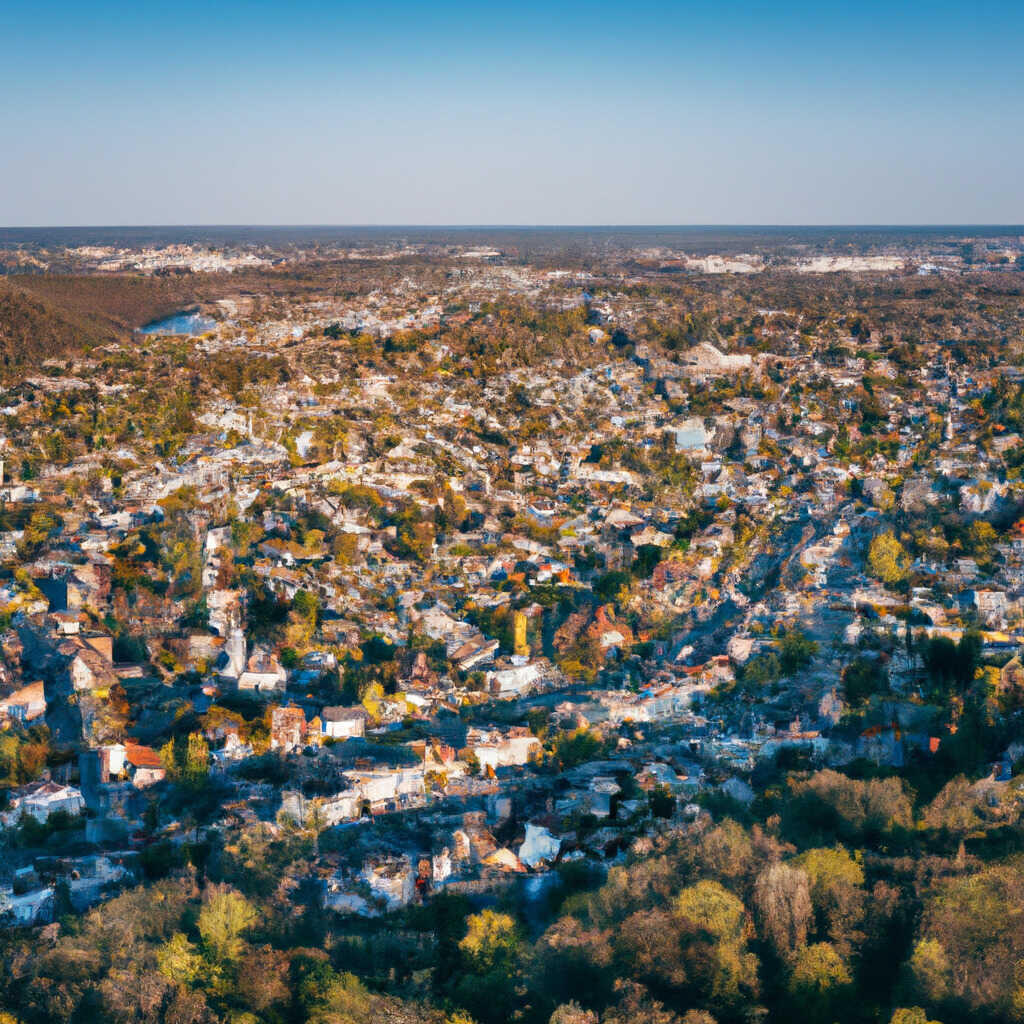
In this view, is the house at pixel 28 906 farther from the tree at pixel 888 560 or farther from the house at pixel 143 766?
the tree at pixel 888 560

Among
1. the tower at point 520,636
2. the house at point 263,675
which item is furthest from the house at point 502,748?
the house at point 263,675

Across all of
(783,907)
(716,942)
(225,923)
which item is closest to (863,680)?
(783,907)

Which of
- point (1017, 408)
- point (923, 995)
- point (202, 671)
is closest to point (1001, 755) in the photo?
point (923, 995)

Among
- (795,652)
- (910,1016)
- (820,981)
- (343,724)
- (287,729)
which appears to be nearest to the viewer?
(910,1016)

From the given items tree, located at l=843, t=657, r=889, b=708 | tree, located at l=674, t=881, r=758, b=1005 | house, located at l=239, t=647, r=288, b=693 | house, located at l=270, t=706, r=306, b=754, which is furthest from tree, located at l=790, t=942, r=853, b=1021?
house, located at l=239, t=647, r=288, b=693

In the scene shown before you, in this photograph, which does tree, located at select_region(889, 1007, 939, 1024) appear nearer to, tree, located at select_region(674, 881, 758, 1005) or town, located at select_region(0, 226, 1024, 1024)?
town, located at select_region(0, 226, 1024, 1024)

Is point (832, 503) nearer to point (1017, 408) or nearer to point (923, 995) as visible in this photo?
point (1017, 408)

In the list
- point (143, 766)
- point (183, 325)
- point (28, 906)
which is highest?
point (183, 325)

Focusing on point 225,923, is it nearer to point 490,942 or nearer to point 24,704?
A: point 490,942
